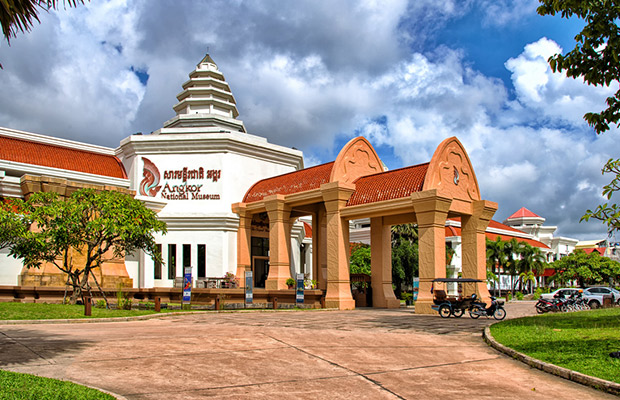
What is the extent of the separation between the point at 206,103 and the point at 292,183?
16677 mm

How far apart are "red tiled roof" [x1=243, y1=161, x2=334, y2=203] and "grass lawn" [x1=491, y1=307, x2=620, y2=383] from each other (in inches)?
555

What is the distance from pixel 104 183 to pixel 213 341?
74.9 feet

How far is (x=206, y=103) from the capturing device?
145 feet

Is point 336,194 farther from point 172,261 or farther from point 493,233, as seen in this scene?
point 493,233

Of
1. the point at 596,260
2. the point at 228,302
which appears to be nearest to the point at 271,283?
the point at 228,302

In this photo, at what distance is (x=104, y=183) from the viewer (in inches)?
1281

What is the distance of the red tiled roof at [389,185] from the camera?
2591 centimetres

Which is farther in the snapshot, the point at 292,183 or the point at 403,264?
the point at 403,264

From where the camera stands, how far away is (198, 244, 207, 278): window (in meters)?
32.9

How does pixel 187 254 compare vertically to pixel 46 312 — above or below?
above

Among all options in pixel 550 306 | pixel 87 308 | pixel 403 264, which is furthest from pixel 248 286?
pixel 403 264

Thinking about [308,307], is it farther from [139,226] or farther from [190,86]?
[190,86]

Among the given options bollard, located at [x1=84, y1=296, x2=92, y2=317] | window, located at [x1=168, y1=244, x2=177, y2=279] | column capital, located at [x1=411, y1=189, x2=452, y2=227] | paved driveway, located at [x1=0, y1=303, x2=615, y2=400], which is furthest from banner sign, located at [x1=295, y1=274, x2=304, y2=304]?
paved driveway, located at [x1=0, y1=303, x2=615, y2=400]

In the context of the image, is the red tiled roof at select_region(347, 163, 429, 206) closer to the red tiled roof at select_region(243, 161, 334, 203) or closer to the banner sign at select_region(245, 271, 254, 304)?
the red tiled roof at select_region(243, 161, 334, 203)
